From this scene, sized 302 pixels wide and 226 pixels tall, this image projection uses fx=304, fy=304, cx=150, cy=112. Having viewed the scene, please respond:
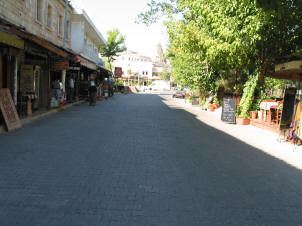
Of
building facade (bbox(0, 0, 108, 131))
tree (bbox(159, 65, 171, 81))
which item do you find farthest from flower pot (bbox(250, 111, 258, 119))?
tree (bbox(159, 65, 171, 81))

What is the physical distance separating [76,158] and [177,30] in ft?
39.1

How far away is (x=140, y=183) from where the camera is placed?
16.0 ft

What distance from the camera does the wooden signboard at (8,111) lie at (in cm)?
898

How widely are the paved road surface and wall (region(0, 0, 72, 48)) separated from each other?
5.56 m

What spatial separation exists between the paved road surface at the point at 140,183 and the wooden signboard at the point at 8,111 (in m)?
0.65

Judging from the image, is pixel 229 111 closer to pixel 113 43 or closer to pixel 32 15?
pixel 32 15

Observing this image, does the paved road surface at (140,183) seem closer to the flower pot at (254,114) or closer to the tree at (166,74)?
the flower pot at (254,114)

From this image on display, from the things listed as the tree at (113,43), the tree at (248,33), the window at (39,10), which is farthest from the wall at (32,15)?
the tree at (113,43)

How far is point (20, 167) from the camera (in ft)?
17.9

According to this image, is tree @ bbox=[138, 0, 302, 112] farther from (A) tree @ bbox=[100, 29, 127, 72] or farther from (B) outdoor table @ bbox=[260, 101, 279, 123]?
(A) tree @ bbox=[100, 29, 127, 72]

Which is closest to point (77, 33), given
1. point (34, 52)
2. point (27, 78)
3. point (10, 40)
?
point (27, 78)

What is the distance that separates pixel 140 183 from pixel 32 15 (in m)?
12.0

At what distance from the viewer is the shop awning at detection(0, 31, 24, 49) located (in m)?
7.76

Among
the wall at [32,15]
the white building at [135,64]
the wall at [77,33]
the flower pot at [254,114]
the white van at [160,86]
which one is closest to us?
the wall at [32,15]
